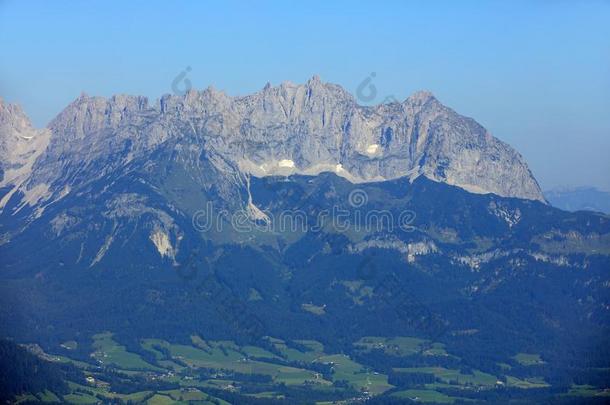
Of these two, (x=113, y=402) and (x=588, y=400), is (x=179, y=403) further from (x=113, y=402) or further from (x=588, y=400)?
(x=588, y=400)

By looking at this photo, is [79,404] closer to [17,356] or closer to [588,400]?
[17,356]

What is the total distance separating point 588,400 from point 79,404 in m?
71.0

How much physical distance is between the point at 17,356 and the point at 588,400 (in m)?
80.7

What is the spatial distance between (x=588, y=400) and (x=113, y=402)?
220 ft

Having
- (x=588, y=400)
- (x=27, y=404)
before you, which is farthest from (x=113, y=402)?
(x=588, y=400)

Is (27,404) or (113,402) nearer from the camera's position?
(27,404)

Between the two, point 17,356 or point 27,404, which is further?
point 17,356

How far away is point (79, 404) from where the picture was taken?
192m

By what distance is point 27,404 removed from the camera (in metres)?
181

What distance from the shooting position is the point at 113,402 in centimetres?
19800

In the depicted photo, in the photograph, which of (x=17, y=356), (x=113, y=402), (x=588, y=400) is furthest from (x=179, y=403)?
(x=588, y=400)

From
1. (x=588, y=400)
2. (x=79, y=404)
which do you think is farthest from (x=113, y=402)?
(x=588, y=400)

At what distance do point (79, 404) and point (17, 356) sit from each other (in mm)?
12354

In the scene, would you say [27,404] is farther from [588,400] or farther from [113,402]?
[588,400]
